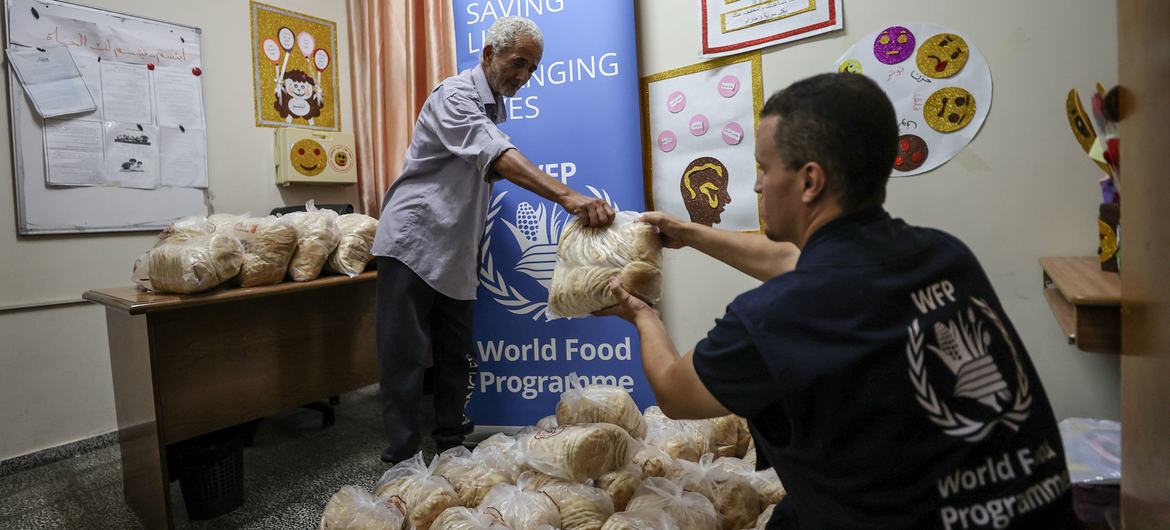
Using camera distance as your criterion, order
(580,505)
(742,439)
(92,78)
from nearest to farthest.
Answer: (580,505) < (742,439) < (92,78)

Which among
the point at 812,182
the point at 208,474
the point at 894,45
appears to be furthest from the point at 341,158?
the point at 812,182

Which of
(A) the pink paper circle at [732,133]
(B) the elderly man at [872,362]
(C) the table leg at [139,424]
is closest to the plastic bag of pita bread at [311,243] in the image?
(C) the table leg at [139,424]

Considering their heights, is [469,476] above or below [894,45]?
below

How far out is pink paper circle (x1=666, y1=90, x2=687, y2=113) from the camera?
227 centimetres

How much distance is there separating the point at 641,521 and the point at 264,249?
1616 mm

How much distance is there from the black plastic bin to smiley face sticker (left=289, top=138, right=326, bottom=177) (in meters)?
1.55

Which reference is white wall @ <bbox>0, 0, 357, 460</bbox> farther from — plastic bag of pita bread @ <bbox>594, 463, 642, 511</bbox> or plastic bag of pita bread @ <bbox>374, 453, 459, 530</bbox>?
plastic bag of pita bread @ <bbox>594, 463, 642, 511</bbox>

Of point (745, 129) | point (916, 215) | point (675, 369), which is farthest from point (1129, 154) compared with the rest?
point (745, 129)

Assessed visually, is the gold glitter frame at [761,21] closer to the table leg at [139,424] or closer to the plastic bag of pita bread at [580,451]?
the plastic bag of pita bread at [580,451]

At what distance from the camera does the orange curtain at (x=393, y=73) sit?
2.75m

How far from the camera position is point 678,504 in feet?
4.39

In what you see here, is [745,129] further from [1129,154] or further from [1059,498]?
[1059,498]

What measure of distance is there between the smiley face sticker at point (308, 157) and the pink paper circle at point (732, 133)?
2.15 m

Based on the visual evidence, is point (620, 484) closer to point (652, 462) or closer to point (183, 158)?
point (652, 462)
